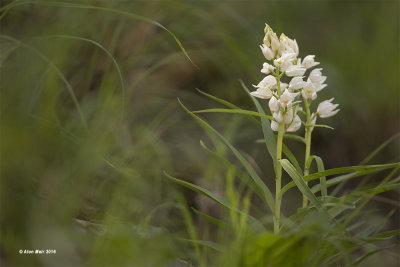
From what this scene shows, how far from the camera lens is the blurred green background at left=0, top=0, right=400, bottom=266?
1.26m

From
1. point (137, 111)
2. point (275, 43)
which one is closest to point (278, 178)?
point (275, 43)

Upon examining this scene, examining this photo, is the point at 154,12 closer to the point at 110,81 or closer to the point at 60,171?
the point at 110,81

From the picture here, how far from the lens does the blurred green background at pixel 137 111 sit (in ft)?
4.14

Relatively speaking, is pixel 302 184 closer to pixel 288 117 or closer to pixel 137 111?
pixel 288 117

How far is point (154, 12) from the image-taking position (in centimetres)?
236

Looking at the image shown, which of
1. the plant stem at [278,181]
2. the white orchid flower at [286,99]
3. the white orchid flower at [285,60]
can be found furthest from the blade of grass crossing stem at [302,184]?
the white orchid flower at [285,60]

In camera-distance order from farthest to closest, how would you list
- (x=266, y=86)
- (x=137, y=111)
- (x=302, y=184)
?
(x=137, y=111)
(x=266, y=86)
(x=302, y=184)

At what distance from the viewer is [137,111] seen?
2193 mm

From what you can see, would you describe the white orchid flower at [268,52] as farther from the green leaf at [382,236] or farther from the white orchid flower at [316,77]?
the green leaf at [382,236]

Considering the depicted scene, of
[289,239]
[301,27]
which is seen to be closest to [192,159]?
[289,239]

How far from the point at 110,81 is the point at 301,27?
179 centimetres

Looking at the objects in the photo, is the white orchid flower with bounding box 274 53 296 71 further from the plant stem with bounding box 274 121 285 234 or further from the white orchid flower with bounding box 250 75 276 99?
the plant stem with bounding box 274 121 285 234

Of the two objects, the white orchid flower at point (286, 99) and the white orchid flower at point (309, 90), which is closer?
the white orchid flower at point (286, 99)

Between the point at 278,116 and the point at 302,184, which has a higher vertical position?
the point at 278,116
